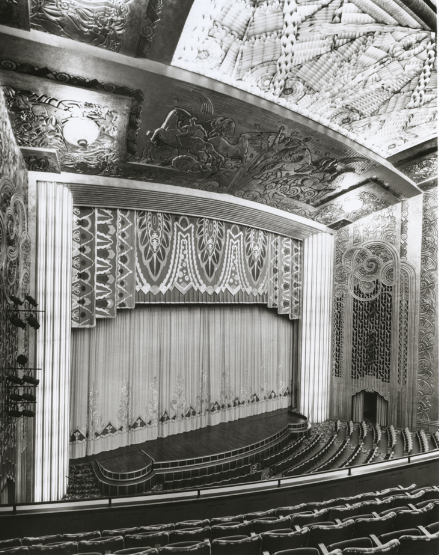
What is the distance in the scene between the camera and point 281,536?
3961 millimetres

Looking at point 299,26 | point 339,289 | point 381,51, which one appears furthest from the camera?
point 339,289

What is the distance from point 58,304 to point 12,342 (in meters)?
1.42

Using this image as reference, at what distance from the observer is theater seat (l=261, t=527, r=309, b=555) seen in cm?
392

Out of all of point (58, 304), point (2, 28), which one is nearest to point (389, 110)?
point (2, 28)

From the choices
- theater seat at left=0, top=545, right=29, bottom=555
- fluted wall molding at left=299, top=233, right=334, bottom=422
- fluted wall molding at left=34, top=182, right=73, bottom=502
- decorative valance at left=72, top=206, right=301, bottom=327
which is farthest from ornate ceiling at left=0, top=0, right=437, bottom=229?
theater seat at left=0, top=545, right=29, bottom=555

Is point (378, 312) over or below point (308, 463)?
over

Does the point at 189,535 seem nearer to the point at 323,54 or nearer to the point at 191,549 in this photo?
the point at 191,549

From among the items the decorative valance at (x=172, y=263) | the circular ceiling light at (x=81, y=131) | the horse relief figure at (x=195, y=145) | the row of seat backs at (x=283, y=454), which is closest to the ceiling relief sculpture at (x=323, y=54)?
the horse relief figure at (x=195, y=145)

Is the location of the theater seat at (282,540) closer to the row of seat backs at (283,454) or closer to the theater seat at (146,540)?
the theater seat at (146,540)

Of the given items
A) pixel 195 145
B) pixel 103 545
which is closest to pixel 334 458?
pixel 103 545

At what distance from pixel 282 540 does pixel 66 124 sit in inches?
253

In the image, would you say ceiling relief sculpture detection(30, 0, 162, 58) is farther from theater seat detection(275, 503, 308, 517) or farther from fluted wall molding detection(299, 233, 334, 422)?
fluted wall molding detection(299, 233, 334, 422)

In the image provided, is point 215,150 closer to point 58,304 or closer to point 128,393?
point 58,304

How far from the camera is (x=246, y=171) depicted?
9062 millimetres
